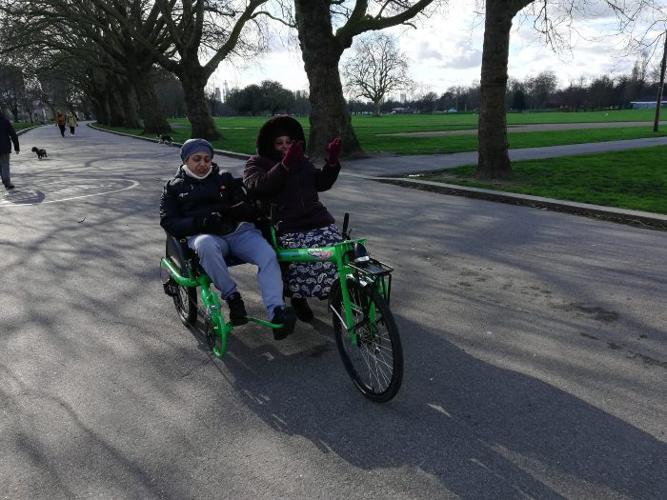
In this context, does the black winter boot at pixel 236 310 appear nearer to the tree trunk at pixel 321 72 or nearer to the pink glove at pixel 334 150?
the pink glove at pixel 334 150

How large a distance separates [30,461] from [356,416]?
1658mm

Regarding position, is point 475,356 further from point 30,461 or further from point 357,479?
point 30,461

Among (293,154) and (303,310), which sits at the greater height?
(293,154)

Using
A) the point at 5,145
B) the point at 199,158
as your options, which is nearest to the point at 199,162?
the point at 199,158

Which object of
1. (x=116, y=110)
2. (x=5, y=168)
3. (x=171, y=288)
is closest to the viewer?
(x=171, y=288)

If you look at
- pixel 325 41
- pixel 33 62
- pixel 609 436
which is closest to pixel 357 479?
pixel 609 436

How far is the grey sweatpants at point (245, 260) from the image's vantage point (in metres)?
3.46

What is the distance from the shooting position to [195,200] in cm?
390

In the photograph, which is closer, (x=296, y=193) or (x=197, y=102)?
(x=296, y=193)

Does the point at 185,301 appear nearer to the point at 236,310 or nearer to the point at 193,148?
the point at 236,310

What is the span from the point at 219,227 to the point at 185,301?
87 cm

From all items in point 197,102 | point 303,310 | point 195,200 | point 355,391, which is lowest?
point 355,391

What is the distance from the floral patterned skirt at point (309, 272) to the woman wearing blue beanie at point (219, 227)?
0.17m

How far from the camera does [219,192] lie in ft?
13.0
